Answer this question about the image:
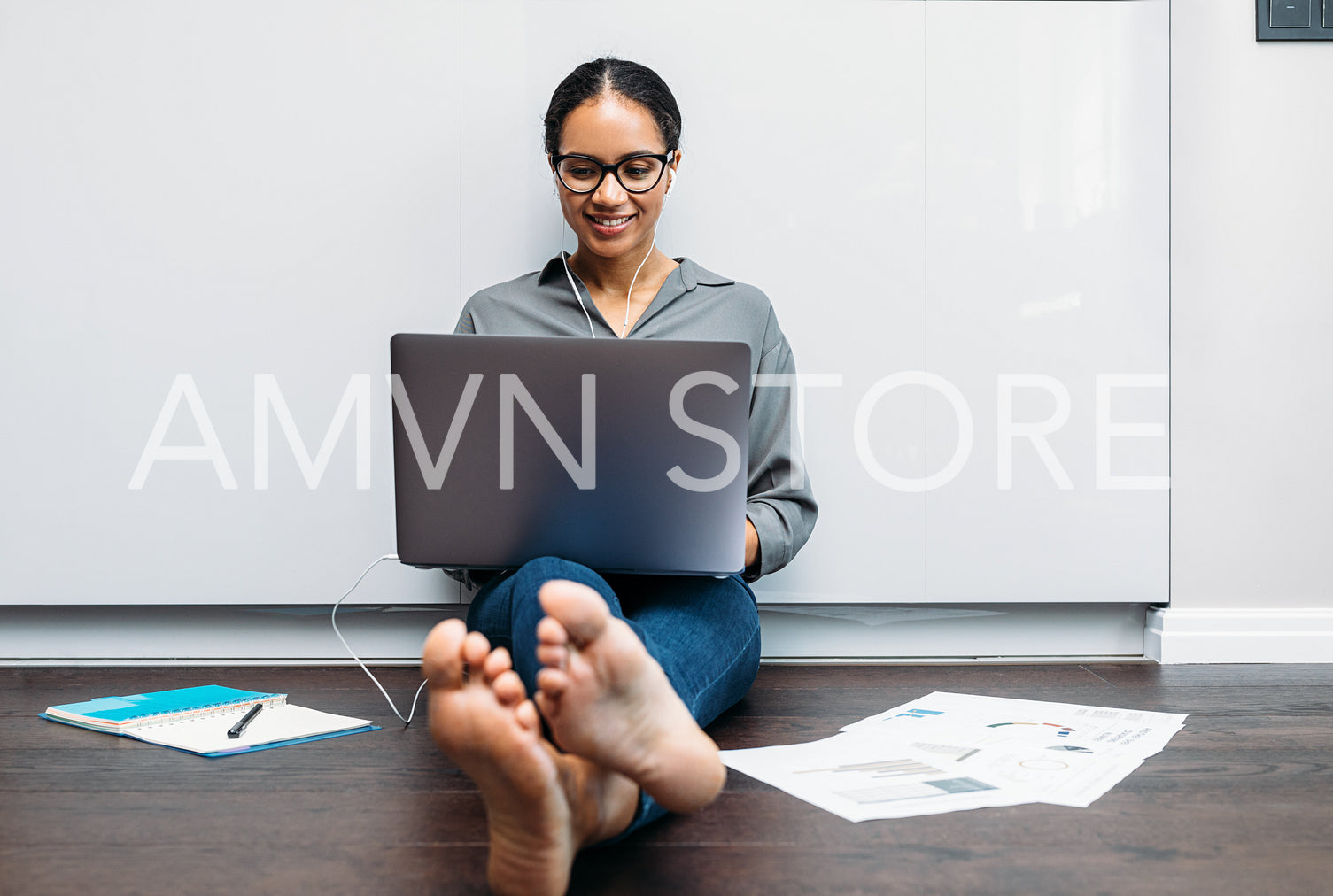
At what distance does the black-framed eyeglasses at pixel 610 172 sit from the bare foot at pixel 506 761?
0.99 metres

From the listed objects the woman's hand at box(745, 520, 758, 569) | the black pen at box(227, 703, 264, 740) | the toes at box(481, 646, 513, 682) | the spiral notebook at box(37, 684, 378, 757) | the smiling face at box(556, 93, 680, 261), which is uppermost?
the smiling face at box(556, 93, 680, 261)

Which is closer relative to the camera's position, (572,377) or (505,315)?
(572,377)

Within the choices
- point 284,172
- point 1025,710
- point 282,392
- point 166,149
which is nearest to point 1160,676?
point 1025,710

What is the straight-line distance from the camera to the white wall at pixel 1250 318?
1943mm

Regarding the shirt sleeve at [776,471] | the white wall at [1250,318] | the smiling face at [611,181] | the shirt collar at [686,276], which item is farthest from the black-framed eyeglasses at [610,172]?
the white wall at [1250,318]

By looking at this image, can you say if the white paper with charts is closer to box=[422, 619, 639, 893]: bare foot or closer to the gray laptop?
the gray laptop

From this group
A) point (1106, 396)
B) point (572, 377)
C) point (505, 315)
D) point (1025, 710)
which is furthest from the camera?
point (1106, 396)

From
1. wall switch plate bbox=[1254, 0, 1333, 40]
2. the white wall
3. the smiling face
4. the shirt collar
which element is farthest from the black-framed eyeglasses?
wall switch plate bbox=[1254, 0, 1333, 40]

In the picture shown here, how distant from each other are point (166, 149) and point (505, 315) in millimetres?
860

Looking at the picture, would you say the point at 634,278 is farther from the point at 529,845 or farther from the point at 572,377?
the point at 529,845

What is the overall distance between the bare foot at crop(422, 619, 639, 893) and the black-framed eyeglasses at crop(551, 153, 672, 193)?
990 millimetres

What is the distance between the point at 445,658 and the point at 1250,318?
1.91 m

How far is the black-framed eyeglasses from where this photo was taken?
1.54 metres

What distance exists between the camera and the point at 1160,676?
1808 millimetres
